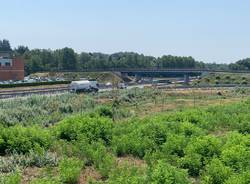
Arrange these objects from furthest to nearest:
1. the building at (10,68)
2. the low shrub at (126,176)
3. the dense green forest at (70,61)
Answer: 1. the dense green forest at (70,61)
2. the building at (10,68)
3. the low shrub at (126,176)

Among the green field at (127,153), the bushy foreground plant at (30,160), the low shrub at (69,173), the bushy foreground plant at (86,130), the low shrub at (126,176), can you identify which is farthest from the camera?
the bushy foreground plant at (86,130)

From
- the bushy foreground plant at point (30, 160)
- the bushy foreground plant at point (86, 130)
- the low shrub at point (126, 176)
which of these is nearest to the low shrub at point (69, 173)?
the low shrub at point (126, 176)

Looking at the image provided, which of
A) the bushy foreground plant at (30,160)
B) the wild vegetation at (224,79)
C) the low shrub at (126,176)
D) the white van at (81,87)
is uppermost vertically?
the low shrub at (126,176)

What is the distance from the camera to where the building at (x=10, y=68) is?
10706cm

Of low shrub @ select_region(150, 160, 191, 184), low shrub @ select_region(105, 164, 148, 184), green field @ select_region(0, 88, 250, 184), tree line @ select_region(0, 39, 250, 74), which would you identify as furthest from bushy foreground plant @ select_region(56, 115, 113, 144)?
tree line @ select_region(0, 39, 250, 74)

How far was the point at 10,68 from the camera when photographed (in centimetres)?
10931

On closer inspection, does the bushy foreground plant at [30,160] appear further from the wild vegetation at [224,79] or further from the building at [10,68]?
the wild vegetation at [224,79]

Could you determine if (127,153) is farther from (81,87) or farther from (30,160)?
(81,87)

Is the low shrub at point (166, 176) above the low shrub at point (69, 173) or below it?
above

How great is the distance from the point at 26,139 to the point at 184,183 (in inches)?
351

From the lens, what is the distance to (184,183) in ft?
49.1

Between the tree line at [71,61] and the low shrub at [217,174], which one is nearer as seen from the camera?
the low shrub at [217,174]

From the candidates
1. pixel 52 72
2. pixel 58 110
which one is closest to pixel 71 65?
pixel 52 72

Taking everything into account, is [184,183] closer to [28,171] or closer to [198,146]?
[198,146]
